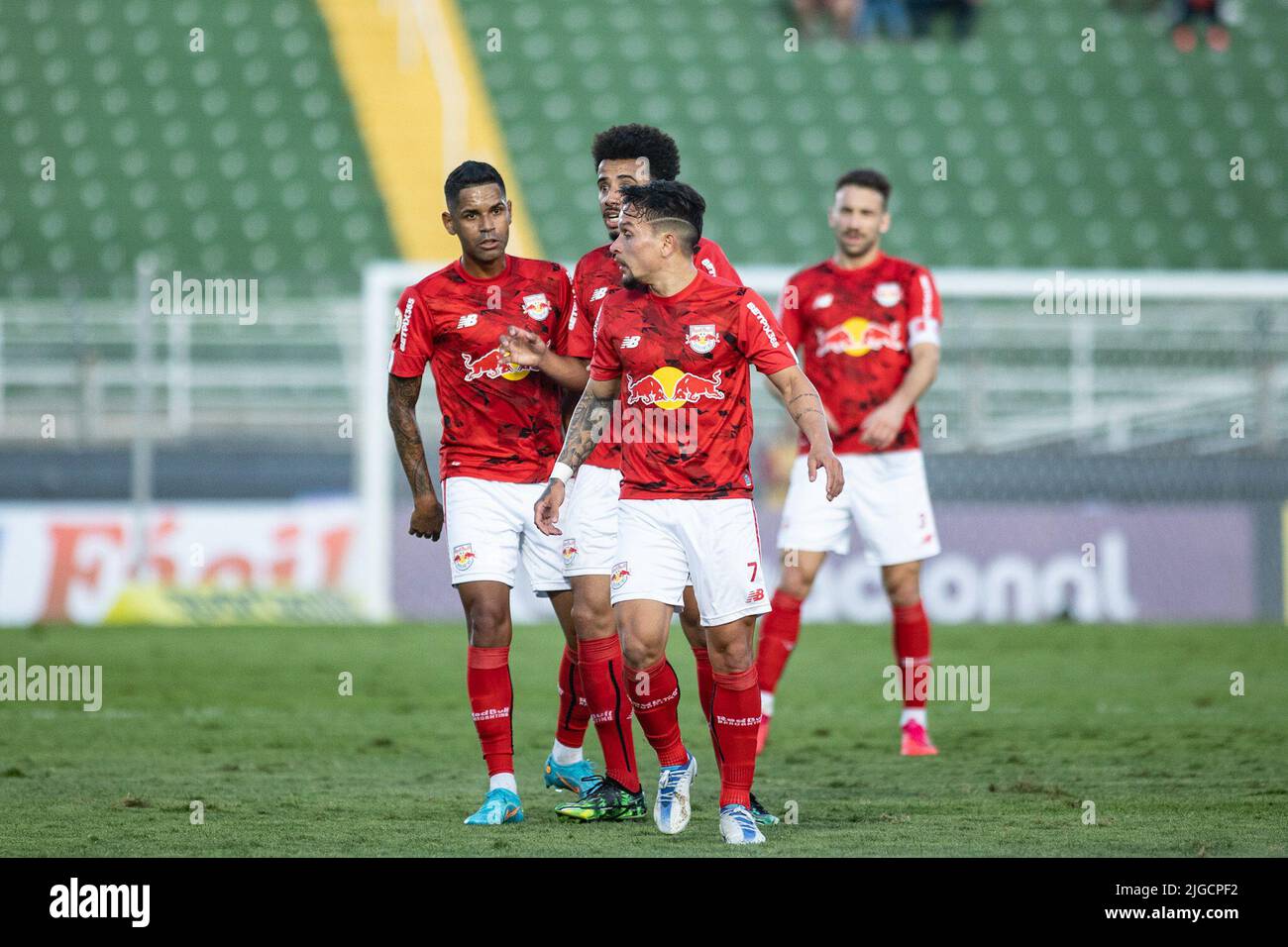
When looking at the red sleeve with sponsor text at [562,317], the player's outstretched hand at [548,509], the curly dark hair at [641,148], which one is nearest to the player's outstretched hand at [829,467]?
the player's outstretched hand at [548,509]

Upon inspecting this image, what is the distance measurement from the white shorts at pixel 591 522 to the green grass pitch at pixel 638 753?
726 mm

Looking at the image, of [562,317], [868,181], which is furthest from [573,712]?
[868,181]

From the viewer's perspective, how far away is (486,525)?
16.6 ft

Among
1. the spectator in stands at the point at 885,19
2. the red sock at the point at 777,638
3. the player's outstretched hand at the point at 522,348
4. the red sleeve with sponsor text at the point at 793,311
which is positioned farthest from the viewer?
the spectator in stands at the point at 885,19

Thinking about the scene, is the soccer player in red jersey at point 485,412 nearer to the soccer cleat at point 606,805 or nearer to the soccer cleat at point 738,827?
the soccer cleat at point 606,805

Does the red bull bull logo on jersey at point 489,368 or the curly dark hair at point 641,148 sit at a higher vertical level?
the curly dark hair at point 641,148

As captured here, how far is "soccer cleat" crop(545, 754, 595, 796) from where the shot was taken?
540cm

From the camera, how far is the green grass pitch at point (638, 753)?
4.42 m

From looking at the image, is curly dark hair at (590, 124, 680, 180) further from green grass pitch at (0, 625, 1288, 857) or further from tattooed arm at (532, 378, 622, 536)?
green grass pitch at (0, 625, 1288, 857)

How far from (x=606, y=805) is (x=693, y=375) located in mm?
1234

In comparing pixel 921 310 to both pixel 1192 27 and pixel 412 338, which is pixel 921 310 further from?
pixel 1192 27

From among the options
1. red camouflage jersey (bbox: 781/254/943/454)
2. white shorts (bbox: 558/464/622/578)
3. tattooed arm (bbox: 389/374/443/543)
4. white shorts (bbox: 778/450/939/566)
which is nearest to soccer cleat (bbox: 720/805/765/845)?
white shorts (bbox: 558/464/622/578)

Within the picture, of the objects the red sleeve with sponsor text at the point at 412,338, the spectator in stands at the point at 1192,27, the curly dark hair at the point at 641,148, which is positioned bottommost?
the red sleeve with sponsor text at the point at 412,338

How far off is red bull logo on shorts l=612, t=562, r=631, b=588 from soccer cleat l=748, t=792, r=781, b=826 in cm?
66
